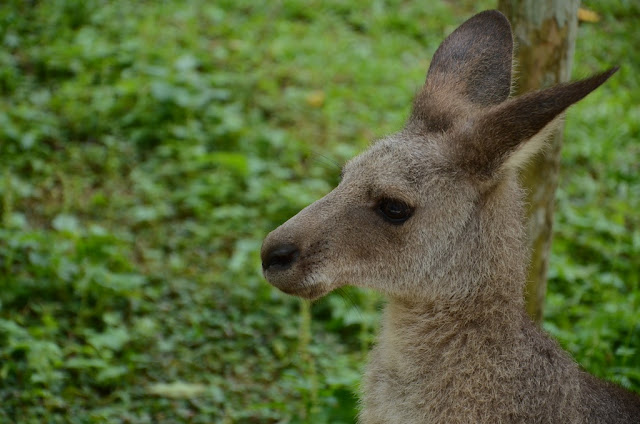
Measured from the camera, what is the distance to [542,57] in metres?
4.54

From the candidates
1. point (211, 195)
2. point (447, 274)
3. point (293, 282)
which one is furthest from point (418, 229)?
point (211, 195)

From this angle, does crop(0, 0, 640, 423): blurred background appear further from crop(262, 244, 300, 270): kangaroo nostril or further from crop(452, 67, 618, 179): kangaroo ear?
crop(452, 67, 618, 179): kangaroo ear

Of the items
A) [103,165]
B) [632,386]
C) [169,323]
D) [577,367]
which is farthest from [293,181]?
[577,367]

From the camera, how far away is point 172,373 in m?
5.14

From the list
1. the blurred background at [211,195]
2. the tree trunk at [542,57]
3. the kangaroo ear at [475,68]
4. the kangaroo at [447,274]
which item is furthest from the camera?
the blurred background at [211,195]

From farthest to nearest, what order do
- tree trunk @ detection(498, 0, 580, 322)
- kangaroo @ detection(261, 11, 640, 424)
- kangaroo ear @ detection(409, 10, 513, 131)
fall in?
tree trunk @ detection(498, 0, 580, 322) → kangaroo ear @ detection(409, 10, 513, 131) → kangaroo @ detection(261, 11, 640, 424)

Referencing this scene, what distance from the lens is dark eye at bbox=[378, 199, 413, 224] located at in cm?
360

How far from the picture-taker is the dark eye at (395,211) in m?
3.60

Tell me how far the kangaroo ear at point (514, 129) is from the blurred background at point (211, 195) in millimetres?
1077

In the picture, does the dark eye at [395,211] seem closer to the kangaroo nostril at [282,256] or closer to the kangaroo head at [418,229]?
the kangaroo head at [418,229]

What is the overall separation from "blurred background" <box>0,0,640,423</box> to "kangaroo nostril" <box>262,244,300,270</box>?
96cm

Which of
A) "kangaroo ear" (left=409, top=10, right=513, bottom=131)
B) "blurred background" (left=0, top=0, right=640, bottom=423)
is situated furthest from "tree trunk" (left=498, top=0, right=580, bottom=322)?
"blurred background" (left=0, top=0, right=640, bottom=423)

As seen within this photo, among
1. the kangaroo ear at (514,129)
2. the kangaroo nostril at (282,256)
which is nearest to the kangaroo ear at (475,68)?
the kangaroo ear at (514,129)

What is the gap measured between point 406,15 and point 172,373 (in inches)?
251
